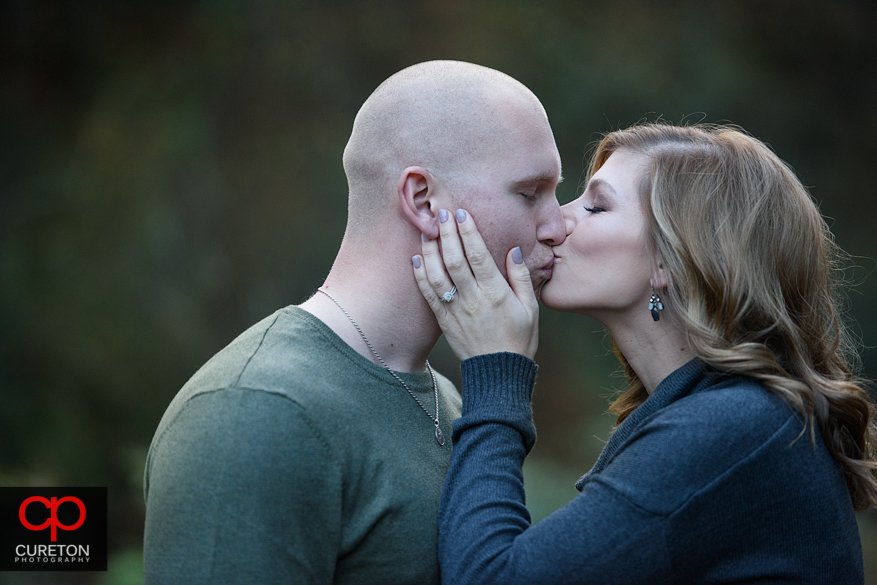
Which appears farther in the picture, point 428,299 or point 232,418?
point 428,299

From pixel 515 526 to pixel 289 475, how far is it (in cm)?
53

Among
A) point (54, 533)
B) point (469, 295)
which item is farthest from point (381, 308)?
Answer: point (54, 533)

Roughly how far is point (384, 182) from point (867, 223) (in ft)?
18.1

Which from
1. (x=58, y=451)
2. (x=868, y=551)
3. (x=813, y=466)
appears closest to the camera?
(x=813, y=466)

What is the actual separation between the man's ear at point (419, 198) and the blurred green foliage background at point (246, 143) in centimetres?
356

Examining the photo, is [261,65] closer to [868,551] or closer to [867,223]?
[867,223]

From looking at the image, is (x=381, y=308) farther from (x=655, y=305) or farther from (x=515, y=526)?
(x=655, y=305)

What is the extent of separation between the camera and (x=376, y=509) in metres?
1.48

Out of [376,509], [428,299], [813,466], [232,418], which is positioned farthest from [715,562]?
[232,418]

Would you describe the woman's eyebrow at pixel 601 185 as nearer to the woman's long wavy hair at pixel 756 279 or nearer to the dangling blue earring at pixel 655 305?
the woman's long wavy hair at pixel 756 279

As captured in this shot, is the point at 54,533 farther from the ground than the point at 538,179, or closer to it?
closer to it

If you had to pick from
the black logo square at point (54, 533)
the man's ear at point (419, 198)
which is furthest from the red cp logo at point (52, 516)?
the man's ear at point (419, 198)

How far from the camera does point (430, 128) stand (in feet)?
5.98

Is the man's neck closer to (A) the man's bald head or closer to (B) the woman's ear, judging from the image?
(A) the man's bald head
